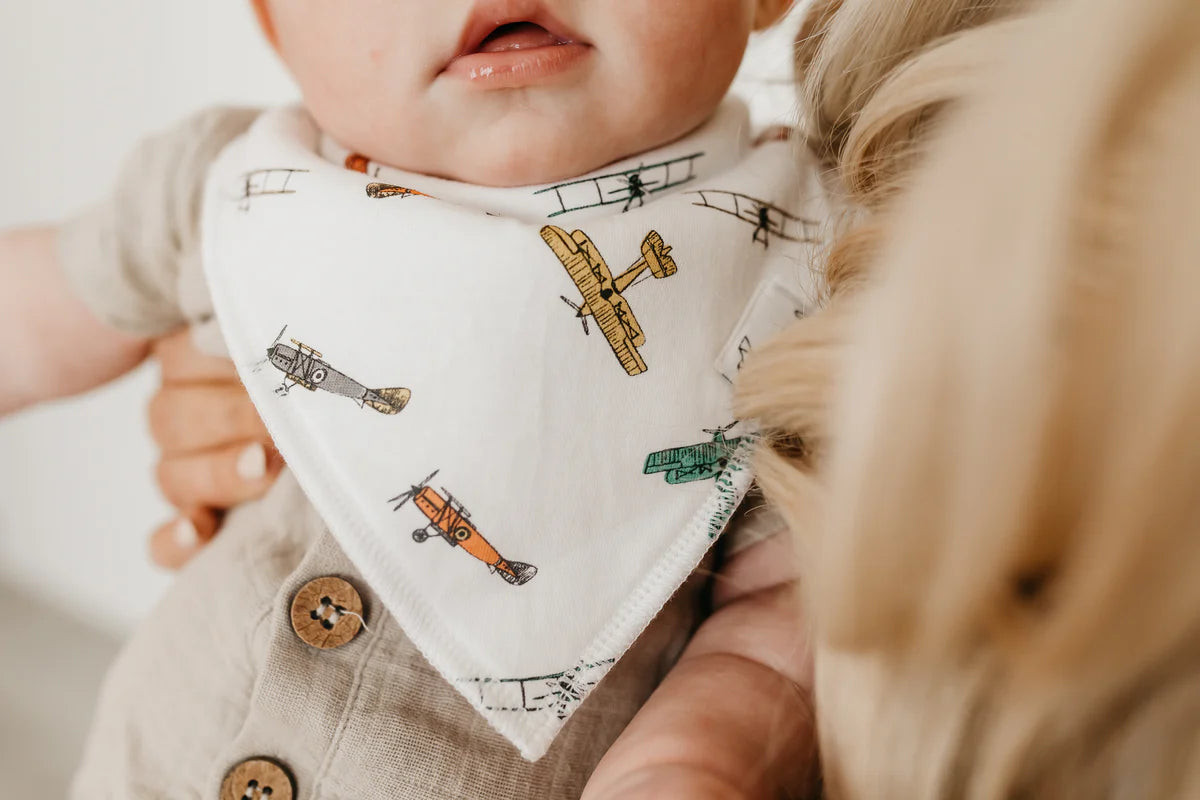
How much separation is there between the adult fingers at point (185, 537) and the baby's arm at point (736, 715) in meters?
0.37

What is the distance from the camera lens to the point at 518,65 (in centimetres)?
41

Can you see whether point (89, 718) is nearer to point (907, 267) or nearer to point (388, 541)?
point (388, 541)

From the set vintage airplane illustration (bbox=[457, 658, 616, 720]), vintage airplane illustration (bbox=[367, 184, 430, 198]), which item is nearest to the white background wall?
vintage airplane illustration (bbox=[367, 184, 430, 198])

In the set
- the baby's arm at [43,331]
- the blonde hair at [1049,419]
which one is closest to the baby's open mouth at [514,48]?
the blonde hair at [1049,419]

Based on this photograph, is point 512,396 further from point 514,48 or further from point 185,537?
point 185,537

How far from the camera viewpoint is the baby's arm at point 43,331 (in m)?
0.59

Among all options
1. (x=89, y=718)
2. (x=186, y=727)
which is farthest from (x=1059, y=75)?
(x=89, y=718)

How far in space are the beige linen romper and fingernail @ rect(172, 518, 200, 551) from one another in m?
0.06

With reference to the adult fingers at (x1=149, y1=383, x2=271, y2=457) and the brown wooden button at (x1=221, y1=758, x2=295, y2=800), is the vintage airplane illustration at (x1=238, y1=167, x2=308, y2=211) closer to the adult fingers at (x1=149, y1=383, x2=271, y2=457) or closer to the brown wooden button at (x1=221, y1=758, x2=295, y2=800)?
the adult fingers at (x1=149, y1=383, x2=271, y2=457)

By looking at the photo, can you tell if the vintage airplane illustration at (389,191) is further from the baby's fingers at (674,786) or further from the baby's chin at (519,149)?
the baby's fingers at (674,786)

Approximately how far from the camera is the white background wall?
3.05 ft

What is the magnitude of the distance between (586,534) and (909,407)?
0.23 metres

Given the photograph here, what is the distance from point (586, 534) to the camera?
1.40 ft

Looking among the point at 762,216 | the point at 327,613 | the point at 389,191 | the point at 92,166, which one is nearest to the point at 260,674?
the point at 327,613
